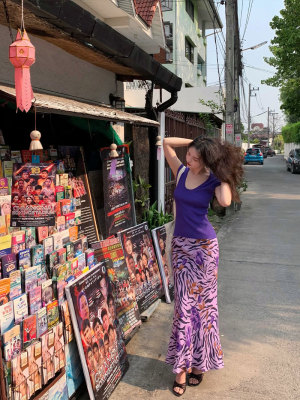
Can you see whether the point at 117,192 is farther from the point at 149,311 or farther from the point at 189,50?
the point at 189,50

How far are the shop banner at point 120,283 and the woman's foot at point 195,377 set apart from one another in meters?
0.70

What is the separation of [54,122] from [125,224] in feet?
4.50

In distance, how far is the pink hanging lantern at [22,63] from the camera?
2.19 m

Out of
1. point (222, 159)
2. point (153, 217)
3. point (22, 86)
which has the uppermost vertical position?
point (22, 86)

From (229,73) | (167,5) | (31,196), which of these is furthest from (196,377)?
(167,5)

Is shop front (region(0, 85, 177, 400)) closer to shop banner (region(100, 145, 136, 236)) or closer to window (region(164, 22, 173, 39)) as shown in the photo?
shop banner (region(100, 145, 136, 236))

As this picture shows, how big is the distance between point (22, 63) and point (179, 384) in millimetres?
A: 2433

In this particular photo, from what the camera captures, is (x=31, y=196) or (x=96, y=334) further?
(x=96, y=334)

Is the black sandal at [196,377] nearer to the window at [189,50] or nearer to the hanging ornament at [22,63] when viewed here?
the hanging ornament at [22,63]

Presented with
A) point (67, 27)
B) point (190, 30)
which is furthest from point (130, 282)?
point (190, 30)

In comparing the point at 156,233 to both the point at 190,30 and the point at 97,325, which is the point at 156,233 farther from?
the point at 190,30

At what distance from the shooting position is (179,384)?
2.98 metres

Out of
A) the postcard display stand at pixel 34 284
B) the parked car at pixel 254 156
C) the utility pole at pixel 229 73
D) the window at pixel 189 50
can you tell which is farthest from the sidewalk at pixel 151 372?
the parked car at pixel 254 156

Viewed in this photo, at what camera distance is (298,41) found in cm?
1917
